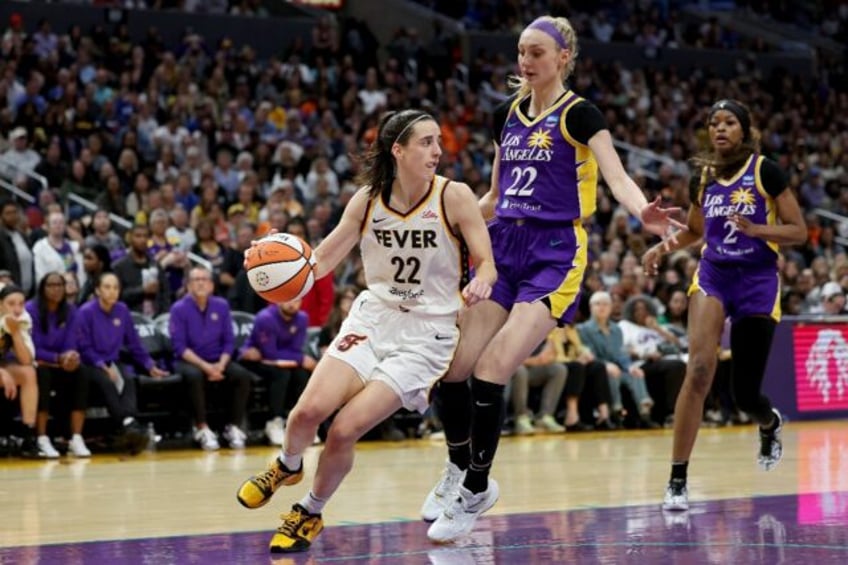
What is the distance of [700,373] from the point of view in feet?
25.8

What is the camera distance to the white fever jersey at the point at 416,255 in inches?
255

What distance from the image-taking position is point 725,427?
51.4 feet

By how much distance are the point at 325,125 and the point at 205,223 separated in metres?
5.47

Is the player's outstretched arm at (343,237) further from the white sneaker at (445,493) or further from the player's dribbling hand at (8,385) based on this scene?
the player's dribbling hand at (8,385)

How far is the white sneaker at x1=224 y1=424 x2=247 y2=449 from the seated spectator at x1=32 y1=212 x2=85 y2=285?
6.92ft

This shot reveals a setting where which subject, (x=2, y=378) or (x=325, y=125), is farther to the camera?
(x=325, y=125)

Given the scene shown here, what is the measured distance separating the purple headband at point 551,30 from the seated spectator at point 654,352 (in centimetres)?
892

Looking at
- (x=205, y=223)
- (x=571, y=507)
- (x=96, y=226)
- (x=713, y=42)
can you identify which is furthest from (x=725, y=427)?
(x=713, y=42)

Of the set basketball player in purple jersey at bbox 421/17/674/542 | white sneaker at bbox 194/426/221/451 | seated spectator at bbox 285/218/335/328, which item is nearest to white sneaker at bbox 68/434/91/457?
white sneaker at bbox 194/426/221/451

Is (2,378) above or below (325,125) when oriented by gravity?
below

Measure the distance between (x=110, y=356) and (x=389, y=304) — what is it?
6412 mm

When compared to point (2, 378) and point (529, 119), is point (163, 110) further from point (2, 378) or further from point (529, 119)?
point (529, 119)

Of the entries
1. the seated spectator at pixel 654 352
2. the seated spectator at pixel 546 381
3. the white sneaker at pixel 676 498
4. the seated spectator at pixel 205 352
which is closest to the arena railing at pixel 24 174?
the seated spectator at pixel 205 352

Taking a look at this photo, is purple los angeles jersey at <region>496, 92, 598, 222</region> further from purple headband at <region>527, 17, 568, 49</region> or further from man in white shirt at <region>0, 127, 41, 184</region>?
man in white shirt at <region>0, 127, 41, 184</region>
